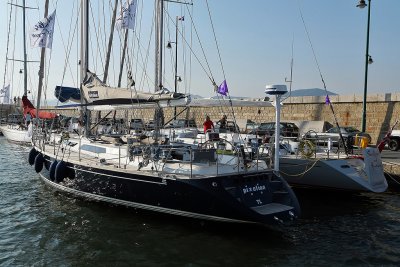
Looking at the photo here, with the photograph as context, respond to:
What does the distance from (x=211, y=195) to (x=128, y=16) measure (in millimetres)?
10360

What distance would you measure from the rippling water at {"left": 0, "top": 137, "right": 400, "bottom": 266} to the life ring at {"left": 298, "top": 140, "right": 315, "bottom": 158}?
6.60 feet

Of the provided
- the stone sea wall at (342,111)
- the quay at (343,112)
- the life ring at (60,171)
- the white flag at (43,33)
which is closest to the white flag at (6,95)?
the quay at (343,112)

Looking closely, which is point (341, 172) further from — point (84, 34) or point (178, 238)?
point (84, 34)

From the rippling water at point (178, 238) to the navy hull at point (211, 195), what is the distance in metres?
0.47

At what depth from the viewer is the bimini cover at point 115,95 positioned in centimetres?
1152

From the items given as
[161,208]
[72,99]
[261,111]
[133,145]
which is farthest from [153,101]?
[261,111]

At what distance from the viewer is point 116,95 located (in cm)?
1231

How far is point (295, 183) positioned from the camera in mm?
14461

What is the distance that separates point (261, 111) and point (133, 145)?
21.4 metres

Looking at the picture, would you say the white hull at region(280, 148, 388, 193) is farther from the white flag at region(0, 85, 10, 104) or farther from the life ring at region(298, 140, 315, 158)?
the white flag at region(0, 85, 10, 104)

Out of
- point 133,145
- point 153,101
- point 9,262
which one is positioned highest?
point 153,101

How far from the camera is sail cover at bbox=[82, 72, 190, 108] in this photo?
1149 cm

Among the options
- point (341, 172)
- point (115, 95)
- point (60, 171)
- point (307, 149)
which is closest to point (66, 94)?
point (115, 95)

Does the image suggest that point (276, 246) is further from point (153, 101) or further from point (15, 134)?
point (15, 134)
